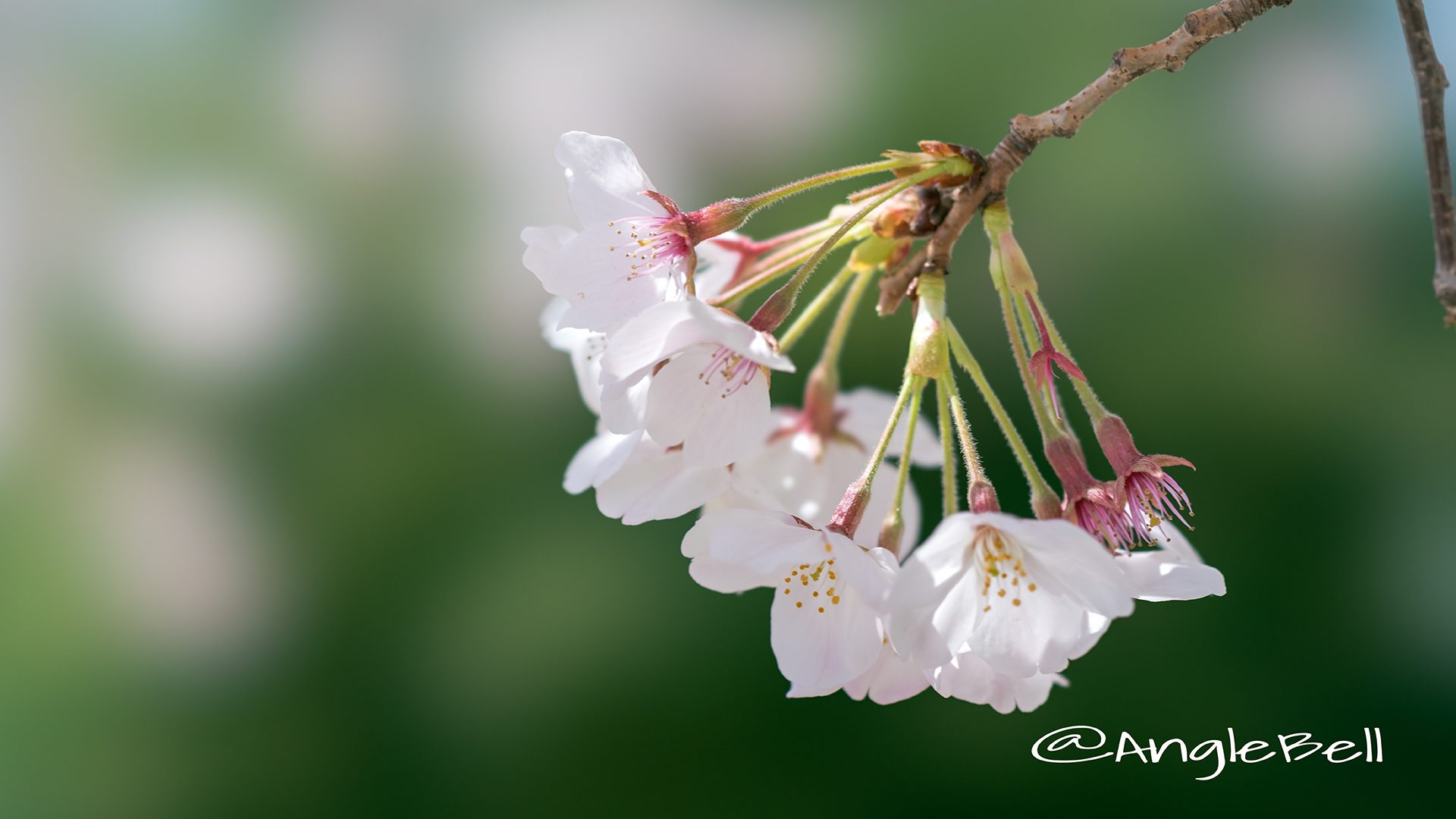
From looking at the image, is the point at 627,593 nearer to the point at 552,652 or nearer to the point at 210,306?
the point at 552,652

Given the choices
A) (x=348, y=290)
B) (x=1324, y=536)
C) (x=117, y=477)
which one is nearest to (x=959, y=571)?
(x=1324, y=536)

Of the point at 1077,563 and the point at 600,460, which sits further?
the point at 600,460

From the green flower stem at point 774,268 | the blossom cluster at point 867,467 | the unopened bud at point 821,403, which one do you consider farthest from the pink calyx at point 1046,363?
the unopened bud at point 821,403

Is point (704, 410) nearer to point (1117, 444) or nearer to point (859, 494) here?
point (859, 494)

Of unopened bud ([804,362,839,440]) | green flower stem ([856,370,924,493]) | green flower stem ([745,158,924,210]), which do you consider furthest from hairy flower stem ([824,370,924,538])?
unopened bud ([804,362,839,440])

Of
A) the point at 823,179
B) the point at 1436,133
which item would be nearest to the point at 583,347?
the point at 823,179

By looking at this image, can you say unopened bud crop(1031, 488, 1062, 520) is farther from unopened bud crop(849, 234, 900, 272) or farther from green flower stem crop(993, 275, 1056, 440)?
unopened bud crop(849, 234, 900, 272)

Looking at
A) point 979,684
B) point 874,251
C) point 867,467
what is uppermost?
point 874,251
